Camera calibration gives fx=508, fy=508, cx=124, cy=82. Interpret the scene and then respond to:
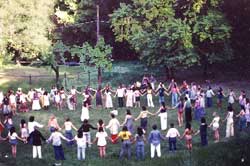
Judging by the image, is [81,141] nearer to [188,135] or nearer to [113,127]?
[113,127]

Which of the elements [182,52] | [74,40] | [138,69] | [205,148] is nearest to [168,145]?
[205,148]

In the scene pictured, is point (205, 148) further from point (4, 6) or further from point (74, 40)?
point (74, 40)

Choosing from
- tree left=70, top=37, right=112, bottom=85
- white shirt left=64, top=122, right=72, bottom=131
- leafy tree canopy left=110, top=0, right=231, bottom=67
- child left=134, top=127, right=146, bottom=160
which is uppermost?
leafy tree canopy left=110, top=0, right=231, bottom=67

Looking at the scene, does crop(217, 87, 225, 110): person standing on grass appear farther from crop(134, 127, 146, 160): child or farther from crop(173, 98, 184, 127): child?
crop(134, 127, 146, 160): child

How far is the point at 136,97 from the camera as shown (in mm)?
31141

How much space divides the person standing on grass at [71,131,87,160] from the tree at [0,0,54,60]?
19.6 m

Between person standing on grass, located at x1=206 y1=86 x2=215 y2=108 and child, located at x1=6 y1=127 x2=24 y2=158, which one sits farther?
person standing on grass, located at x1=206 y1=86 x2=215 y2=108

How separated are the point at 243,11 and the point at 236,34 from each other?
1999 mm

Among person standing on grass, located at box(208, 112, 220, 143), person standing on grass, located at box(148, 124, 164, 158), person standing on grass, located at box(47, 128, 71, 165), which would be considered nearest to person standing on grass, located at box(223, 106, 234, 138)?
person standing on grass, located at box(208, 112, 220, 143)

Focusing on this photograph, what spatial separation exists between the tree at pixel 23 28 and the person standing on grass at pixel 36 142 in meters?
19.1

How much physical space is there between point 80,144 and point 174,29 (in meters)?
17.8

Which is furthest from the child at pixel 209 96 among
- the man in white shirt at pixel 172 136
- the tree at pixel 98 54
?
the tree at pixel 98 54

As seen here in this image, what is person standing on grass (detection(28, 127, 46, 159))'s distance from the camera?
21406mm

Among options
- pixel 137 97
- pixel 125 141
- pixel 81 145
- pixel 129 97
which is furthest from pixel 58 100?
pixel 125 141
